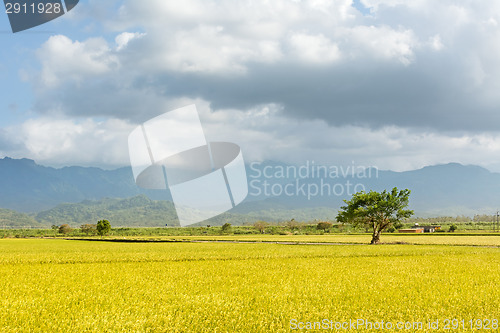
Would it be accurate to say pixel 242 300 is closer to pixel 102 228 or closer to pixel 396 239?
pixel 396 239

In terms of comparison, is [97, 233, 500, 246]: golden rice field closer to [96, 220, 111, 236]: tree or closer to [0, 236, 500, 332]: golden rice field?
[96, 220, 111, 236]: tree

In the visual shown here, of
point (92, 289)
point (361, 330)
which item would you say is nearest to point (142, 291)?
point (92, 289)

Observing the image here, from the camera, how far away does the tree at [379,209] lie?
84.4m

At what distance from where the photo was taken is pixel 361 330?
45.6 feet

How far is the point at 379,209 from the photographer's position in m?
84.8

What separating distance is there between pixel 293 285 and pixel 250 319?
9315 millimetres

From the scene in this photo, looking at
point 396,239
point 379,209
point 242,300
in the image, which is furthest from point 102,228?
point 242,300

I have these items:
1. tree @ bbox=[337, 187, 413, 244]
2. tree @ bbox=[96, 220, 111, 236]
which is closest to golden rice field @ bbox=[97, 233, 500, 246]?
tree @ bbox=[337, 187, 413, 244]

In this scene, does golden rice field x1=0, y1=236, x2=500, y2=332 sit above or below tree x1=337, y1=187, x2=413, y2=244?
below

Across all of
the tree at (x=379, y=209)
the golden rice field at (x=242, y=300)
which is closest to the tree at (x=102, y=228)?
the tree at (x=379, y=209)

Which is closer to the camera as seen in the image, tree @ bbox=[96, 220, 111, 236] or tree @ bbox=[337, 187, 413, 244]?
tree @ bbox=[337, 187, 413, 244]

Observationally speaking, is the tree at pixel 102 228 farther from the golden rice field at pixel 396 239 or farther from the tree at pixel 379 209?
the tree at pixel 379 209

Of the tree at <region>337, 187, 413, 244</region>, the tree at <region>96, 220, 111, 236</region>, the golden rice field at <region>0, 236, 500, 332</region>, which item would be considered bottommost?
the tree at <region>96, 220, 111, 236</region>

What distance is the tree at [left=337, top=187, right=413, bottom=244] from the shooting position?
84.4 meters
